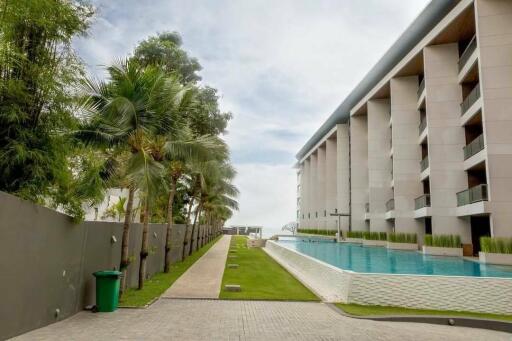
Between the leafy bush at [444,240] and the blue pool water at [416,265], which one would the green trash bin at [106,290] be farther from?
the leafy bush at [444,240]

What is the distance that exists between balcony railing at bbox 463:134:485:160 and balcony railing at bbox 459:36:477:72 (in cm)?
598

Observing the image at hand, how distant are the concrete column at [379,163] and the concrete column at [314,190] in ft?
86.4

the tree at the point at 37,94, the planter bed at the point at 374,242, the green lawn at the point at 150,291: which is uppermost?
the tree at the point at 37,94

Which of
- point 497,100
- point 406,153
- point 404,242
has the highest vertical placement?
point 497,100

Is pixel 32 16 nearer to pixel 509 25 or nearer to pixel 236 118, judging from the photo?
pixel 236 118

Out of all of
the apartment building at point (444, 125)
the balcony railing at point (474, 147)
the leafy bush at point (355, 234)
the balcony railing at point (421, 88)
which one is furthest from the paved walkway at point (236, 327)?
the leafy bush at point (355, 234)

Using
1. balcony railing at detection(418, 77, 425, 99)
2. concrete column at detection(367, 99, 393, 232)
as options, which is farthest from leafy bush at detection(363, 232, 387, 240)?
balcony railing at detection(418, 77, 425, 99)

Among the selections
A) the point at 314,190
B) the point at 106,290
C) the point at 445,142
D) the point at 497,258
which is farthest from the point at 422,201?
the point at 314,190

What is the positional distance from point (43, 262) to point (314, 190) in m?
61.6

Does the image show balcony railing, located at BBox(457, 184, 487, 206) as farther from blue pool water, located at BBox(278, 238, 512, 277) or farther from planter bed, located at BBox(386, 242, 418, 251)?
planter bed, located at BBox(386, 242, 418, 251)

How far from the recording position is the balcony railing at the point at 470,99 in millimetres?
23172

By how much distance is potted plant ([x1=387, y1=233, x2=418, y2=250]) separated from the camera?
1156 inches

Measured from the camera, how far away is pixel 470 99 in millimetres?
24297

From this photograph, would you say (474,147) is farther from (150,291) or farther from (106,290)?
(106,290)
